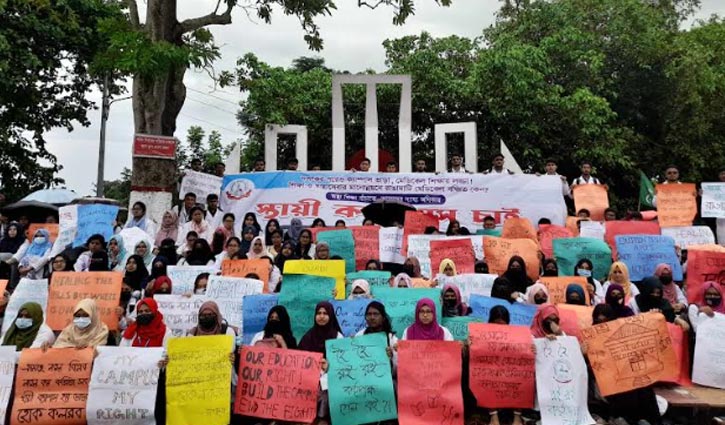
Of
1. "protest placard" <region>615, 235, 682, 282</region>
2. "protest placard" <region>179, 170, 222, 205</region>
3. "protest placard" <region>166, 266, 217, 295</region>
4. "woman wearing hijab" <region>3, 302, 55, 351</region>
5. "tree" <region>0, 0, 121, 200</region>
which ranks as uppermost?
"tree" <region>0, 0, 121, 200</region>

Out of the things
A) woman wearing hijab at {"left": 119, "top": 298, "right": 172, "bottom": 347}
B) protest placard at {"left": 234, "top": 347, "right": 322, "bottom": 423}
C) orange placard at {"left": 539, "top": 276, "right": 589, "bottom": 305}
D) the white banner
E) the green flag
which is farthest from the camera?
the green flag

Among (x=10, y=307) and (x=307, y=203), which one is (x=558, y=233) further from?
(x=10, y=307)

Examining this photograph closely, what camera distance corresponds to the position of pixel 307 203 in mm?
10953

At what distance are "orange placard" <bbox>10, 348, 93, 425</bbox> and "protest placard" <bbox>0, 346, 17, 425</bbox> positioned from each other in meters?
0.07

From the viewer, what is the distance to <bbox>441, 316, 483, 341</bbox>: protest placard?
5.94 metres

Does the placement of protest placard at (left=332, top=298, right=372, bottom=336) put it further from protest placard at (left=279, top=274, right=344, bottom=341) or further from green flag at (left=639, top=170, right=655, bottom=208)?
green flag at (left=639, top=170, right=655, bottom=208)

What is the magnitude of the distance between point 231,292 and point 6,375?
224 centimetres

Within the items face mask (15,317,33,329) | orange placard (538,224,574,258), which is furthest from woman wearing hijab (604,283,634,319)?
face mask (15,317,33,329)

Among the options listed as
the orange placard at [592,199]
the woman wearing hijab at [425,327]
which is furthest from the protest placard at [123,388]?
the orange placard at [592,199]

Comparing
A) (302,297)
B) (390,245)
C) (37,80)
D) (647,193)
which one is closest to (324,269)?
(302,297)

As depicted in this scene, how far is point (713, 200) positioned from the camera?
952 cm

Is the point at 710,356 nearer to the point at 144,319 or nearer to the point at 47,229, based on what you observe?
the point at 144,319

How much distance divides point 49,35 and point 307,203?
11.6 metres

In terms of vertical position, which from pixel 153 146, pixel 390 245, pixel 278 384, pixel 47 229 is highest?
pixel 153 146
